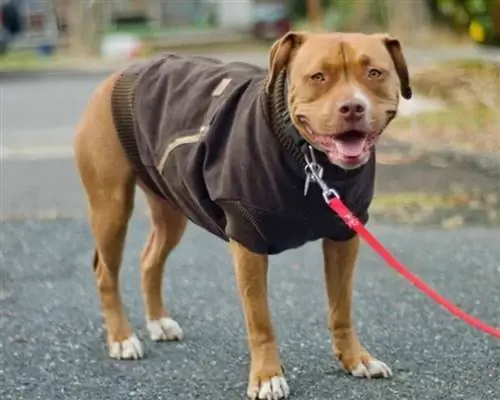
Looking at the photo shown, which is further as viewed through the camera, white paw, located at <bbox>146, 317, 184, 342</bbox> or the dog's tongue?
white paw, located at <bbox>146, 317, 184, 342</bbox>

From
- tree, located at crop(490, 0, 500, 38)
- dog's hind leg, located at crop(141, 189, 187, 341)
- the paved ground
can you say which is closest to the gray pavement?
the paved ground

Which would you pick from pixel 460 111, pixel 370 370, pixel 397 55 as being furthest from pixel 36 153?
pixel 397 55

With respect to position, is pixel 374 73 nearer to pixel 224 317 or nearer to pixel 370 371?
pixel 370 371

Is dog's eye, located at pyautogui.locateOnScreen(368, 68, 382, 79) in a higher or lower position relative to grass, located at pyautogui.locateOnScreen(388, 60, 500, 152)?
higher

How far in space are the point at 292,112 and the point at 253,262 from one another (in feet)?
2.37

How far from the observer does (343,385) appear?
443 cm

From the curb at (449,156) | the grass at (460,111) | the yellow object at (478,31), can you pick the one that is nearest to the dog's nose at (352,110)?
the curb at (449,156)

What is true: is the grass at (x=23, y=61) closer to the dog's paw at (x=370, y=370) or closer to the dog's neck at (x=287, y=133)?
the dog's paw at (x=370, y=370)

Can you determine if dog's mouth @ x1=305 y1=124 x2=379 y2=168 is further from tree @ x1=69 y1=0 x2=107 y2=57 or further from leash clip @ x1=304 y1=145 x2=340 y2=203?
tree @ x1=69 y1=0 x2=107 y2=57

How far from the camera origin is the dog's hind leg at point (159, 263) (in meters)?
5.23

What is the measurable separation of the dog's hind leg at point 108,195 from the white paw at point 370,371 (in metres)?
1.09

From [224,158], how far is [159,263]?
1305 millimetres

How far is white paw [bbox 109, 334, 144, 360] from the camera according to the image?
4.91m

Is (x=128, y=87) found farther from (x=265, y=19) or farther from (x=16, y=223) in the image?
(x=265, y=19)
